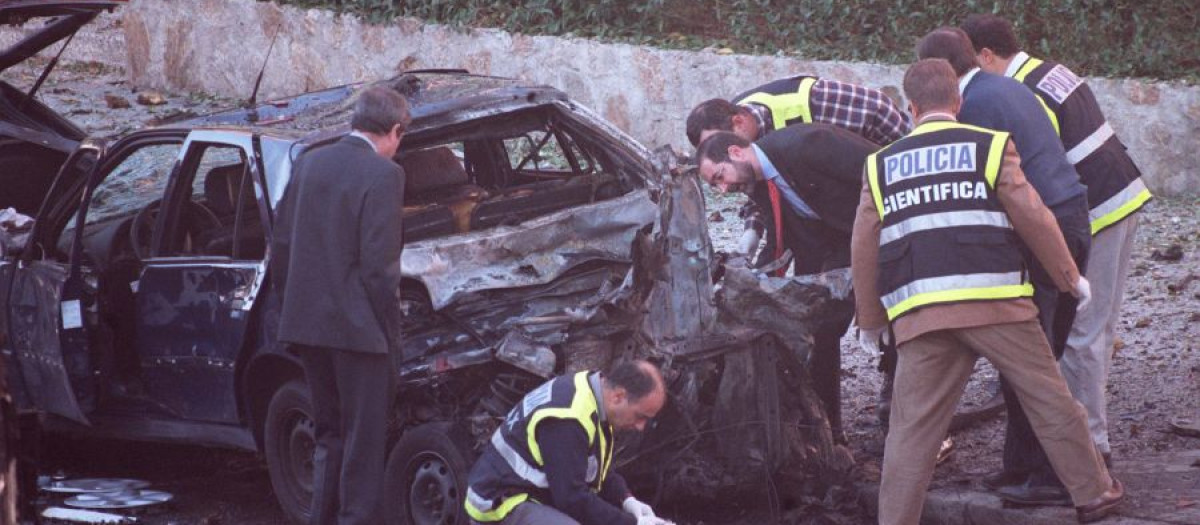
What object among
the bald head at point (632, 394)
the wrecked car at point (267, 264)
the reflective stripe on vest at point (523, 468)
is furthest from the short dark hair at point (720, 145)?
the reflective stripe on vest at point (523, 468)

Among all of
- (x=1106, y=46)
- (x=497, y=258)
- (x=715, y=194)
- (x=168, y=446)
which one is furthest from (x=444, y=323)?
(x=1106, y=46)

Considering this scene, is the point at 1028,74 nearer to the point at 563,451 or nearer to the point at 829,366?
the point at 829,366

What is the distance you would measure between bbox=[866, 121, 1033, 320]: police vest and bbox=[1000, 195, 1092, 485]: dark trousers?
0.29 meters

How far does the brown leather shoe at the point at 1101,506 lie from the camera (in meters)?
5.49

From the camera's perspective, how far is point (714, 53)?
1277cm

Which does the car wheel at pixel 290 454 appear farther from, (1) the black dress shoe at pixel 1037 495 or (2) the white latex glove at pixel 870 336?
(1) the black dress shoe at pixel 1037 495

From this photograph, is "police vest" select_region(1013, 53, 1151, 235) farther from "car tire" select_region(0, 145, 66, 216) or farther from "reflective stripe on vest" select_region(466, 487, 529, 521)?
"car tire" select_region(0, 145, 66, 216)

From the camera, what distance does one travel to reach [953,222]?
17.2ft

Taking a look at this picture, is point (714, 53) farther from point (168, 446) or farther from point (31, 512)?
point (31, 512)

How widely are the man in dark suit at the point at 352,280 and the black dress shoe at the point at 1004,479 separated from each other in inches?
90.5

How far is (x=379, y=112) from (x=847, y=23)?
7568mm

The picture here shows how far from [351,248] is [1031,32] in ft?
25.6

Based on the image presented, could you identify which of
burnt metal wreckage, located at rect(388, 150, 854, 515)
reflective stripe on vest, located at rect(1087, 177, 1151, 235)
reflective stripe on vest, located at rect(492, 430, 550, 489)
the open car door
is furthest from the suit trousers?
the open car door

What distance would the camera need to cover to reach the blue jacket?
569 cm
